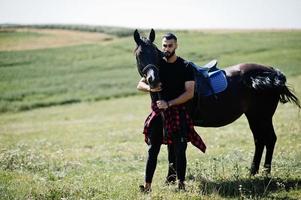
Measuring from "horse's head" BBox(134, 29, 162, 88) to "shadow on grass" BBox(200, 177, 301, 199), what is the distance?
2.16 m

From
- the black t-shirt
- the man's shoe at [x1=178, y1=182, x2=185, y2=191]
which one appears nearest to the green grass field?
the man's shoe at [x1=178, y1=182, x2=185, y2=191]

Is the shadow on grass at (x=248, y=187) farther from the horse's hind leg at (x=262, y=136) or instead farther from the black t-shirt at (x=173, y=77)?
the black t-shirt at (x=173, y=77)

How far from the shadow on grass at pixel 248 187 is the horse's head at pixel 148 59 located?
2162 mm

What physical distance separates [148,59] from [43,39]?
69.1 meters

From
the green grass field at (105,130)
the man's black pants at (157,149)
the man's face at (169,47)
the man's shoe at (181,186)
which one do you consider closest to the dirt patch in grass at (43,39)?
the green grass field at (105,130)

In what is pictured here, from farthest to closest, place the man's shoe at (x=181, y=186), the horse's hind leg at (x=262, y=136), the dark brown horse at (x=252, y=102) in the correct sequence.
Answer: the horse's hind leg at (x=262, y=136) → the dark brown horse at (x=252, y=102) → the man's shoe at (x=181, y=186)

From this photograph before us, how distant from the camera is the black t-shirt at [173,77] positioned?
284 inches

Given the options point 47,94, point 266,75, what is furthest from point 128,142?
point 47,94

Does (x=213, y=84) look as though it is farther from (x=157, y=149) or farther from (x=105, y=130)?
(x=105, y=130)

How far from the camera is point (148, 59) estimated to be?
6.93m

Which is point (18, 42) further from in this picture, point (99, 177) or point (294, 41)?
point (99, 177)

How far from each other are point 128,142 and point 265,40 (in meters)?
58.8

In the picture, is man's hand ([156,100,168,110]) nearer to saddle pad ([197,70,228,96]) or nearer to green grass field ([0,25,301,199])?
green grass field ([0,25,301,199])

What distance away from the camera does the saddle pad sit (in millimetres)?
8531
